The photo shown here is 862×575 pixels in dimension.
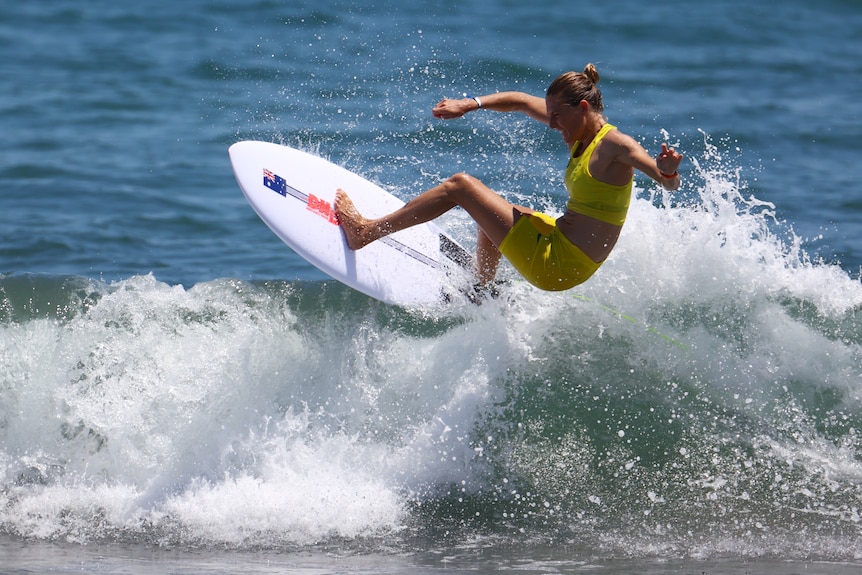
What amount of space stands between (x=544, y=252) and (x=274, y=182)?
6.53 feet

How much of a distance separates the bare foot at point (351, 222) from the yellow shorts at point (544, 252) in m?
0.99

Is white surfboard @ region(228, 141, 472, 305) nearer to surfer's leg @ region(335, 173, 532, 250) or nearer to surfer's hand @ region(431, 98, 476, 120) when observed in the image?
surfer's leg @ region(335, 173, 532, 250)

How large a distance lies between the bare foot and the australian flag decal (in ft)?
1.24

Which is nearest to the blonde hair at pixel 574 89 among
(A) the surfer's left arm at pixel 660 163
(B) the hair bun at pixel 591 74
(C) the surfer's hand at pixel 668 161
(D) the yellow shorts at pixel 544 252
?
(B) the hair bun at pixel 591 74

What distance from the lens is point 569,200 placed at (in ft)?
17.9

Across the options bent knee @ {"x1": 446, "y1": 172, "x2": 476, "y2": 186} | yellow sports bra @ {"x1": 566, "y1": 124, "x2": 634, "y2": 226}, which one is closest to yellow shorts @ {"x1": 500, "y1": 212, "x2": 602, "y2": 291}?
yellow sports bra @ {"x1": 566, "y1": 124, "x2": 634, "y2": 226}

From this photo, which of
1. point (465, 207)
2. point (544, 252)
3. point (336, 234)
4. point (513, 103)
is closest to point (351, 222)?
point (336, 234)

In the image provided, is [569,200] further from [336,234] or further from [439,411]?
[336,234]

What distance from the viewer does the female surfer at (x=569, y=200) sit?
5.18 meters

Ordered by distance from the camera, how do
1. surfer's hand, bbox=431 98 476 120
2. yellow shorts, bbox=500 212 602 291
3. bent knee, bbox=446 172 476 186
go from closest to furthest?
yellow shorts, bbox=500 212 602 291, bent knee, bbox=446 172 476 186, surfer's hand, bbox=431 98 476 120

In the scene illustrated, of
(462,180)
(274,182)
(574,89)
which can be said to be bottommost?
(462,180)

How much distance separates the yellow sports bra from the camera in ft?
17.2

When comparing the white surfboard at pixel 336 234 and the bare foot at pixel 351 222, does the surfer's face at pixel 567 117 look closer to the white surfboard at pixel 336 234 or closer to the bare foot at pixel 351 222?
the white surfboard at pixel 336 234

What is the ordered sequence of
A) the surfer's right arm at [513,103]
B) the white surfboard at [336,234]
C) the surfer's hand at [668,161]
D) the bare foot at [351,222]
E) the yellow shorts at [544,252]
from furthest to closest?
1. the white surfboard at [336,234]
2. the bare foot at [351,222]
3. the surfer's right arm at [513,103]
4. the yellow shorts at [544,252]
5. the surfer's hand at [668,161]
